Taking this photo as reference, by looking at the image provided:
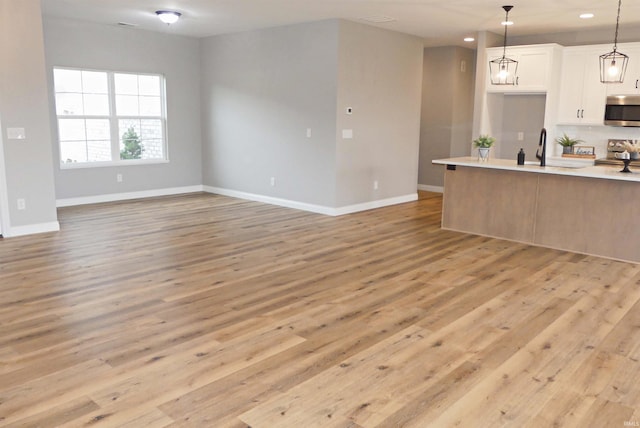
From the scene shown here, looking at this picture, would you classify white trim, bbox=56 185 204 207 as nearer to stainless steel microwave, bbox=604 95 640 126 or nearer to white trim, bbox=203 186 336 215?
white trim, bbox=203 186 336 215

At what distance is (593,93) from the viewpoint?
717 centimetres

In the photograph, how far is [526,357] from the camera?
120 inches

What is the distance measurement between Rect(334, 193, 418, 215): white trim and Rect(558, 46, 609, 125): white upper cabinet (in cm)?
250

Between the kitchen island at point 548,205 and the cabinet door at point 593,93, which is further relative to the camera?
the cabinet door at point 593,93

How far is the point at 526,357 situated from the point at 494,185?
131 inches

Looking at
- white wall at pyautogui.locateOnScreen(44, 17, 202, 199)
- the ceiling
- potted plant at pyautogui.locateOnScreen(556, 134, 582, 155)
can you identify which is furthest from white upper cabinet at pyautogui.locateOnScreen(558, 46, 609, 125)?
white wall at pyautogui.locateOnScreen(44, 17, 202, 199)

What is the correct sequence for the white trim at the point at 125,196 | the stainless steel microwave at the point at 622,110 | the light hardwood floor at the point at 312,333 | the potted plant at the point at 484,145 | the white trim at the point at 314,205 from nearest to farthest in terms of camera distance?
the light hardwood floor at the point at 312,333 → the potted plant at the point at 484,145 → the stainless steel microwave at the point at 622,110 → the white trim at the point at 314,205 → the white trim at the point at 125,196

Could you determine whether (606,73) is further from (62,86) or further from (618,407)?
(62,86)

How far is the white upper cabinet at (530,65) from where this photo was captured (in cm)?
712

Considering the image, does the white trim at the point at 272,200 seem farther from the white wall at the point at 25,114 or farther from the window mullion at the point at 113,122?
the white wall at the point at 25,114

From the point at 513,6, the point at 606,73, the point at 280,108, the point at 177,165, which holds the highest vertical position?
the point at 513,6

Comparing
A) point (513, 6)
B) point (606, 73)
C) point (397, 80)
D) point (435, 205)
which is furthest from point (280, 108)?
point (606, 73)

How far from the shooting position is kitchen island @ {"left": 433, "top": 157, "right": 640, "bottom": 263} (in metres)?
5.17

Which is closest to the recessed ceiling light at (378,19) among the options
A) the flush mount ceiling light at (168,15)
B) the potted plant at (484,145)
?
the potted plant at (484,145)
